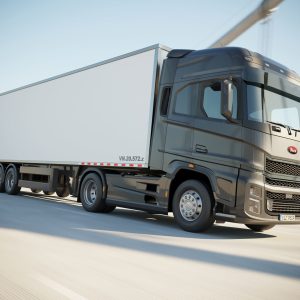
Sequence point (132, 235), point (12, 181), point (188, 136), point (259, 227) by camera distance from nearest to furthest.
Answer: point (132, 235) < point (188, 136) < point (259, 227) < point (12, 181)

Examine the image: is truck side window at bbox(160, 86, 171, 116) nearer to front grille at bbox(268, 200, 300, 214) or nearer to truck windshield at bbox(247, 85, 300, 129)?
truck windshield at bbox(247, 85, 300, 129)

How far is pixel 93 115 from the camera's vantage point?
1085 cm

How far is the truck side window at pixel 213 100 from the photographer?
24.9ft

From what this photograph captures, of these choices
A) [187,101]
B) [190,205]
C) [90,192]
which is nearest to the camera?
[190,205]

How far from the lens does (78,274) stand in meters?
4.01

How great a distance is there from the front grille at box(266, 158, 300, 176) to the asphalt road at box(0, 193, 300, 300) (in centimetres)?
123

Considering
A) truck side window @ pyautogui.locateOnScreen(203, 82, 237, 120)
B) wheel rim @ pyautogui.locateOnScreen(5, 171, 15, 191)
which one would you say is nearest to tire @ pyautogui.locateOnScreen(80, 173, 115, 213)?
truck side window @ pyautogui.locateOnScreen(203, 82, 237, 120)

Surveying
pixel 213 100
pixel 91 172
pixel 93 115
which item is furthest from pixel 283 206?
pixel 93 115

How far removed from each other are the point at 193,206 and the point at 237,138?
150cm

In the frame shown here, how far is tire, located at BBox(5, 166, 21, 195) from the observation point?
14461mm

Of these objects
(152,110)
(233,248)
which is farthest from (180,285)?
(152,110)

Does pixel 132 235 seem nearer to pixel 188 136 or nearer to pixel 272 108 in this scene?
pixel 188 136

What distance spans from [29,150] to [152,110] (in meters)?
6.25

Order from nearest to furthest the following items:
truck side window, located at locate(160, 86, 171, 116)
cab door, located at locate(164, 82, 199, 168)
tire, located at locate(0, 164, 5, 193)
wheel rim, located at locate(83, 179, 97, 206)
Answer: cab door, located at locate(164, 82, 199, 168) < truck side window, located at locate(160, 86, 171, 116) < wheel rim, located at locate(83, 179, 97, 206) < tire, located at locate(0, 164, 5, 193)
